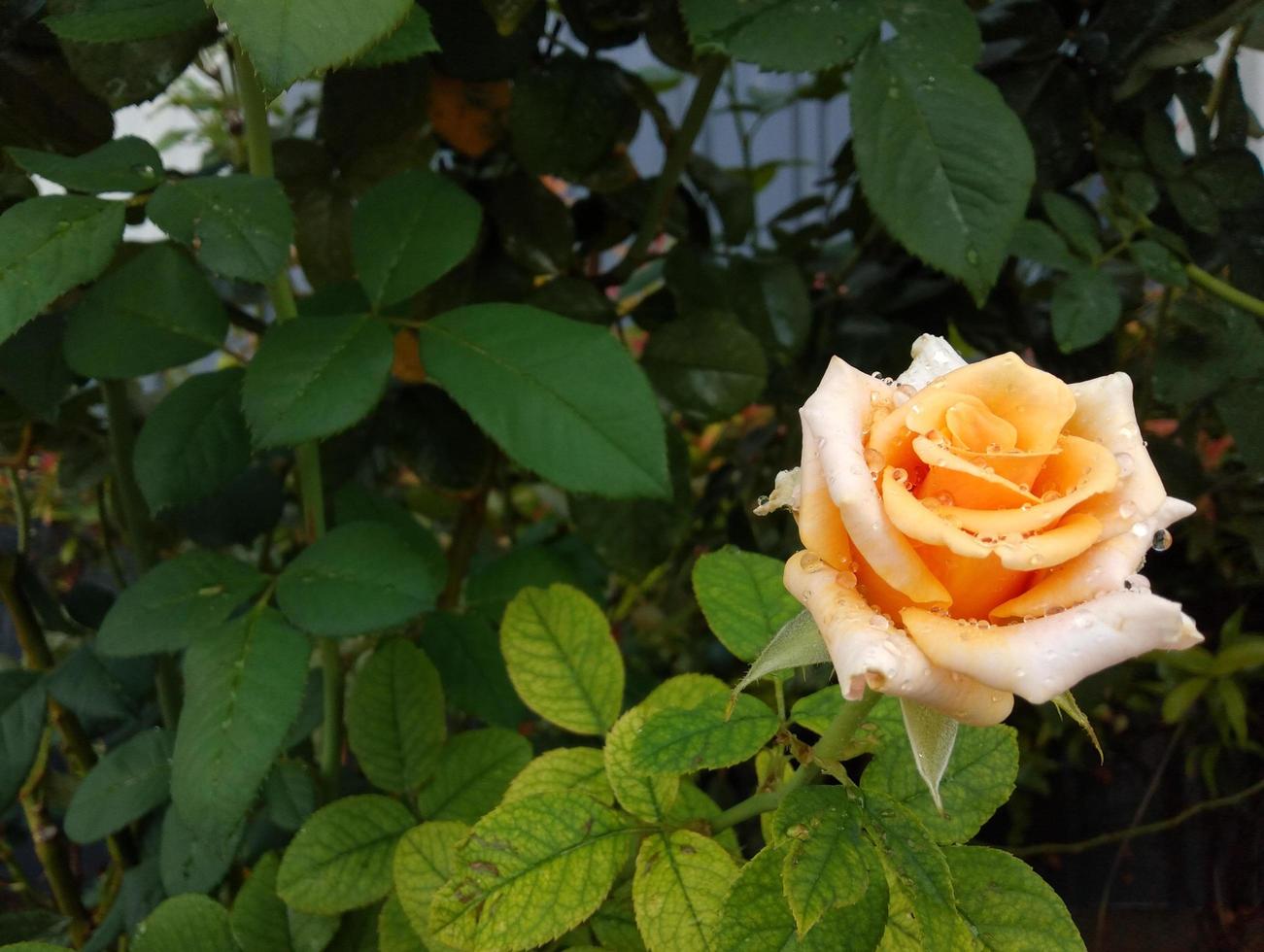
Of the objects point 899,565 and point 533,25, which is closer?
point 899,565

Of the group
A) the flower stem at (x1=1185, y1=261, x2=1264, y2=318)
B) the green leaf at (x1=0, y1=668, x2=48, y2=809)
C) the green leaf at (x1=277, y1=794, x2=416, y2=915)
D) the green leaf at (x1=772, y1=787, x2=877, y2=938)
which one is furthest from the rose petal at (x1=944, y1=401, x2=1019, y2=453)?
the green leaf at (x1=0, y1=668, x2=48, y2=809)

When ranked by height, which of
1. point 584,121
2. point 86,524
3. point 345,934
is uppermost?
point 584,121

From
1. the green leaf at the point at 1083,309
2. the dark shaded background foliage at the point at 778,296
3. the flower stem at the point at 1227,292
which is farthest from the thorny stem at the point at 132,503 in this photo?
the flower stem at the point at 1227,292

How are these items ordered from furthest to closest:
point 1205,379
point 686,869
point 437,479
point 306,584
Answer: point 437,479 < point 1205,379 < point 306,584 < point 686,869

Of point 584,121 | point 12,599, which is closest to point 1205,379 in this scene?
point 584,121

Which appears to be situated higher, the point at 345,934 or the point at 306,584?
the point at 306,584

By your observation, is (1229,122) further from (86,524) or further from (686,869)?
(86,524)

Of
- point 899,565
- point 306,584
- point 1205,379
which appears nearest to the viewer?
point 899,565
